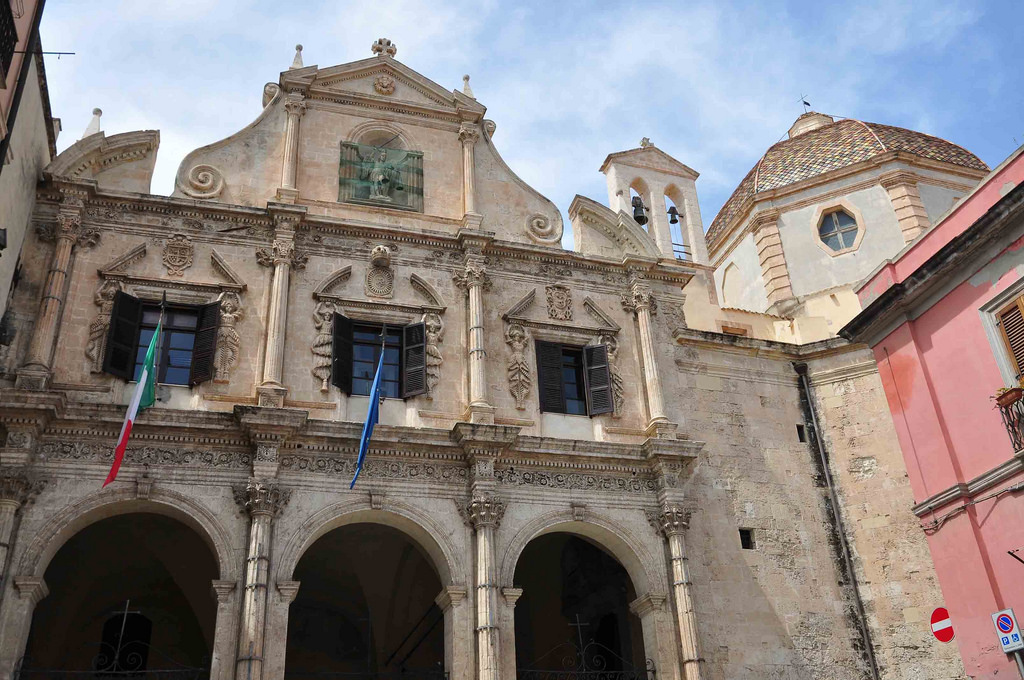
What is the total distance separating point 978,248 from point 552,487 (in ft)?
25.3

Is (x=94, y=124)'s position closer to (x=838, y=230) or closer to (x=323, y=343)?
(x=323, y=343)

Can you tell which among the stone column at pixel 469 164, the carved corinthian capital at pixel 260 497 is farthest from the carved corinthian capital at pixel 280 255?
the carved corinthian capital at pixel 260 497

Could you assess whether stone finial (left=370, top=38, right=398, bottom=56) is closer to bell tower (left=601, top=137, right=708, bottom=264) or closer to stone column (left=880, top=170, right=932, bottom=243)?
bell tower (left=601, top=137, right=708, bottom=264)

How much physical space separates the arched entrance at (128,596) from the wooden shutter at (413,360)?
4.89 metres

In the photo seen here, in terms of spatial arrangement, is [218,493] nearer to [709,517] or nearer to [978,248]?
[709,517]

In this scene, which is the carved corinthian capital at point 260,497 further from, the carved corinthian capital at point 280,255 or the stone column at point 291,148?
the stone column at point 291,148

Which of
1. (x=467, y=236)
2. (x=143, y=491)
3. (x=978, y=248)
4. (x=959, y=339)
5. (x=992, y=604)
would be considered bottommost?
(x=992, y=604)

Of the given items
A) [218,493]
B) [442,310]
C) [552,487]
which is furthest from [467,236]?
[218,493]

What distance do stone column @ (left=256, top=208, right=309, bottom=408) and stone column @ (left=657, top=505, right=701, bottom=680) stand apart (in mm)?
6701

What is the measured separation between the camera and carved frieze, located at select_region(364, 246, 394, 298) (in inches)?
667

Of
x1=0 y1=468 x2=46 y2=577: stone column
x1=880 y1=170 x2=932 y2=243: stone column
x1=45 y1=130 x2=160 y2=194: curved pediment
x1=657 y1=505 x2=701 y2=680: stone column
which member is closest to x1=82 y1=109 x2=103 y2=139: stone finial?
x1=45 y1=130 x2=160 y2=194: curved pediment

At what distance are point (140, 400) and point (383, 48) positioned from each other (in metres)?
9.71

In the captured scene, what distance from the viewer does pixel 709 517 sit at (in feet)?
54.6

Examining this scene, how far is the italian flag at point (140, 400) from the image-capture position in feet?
41.9
